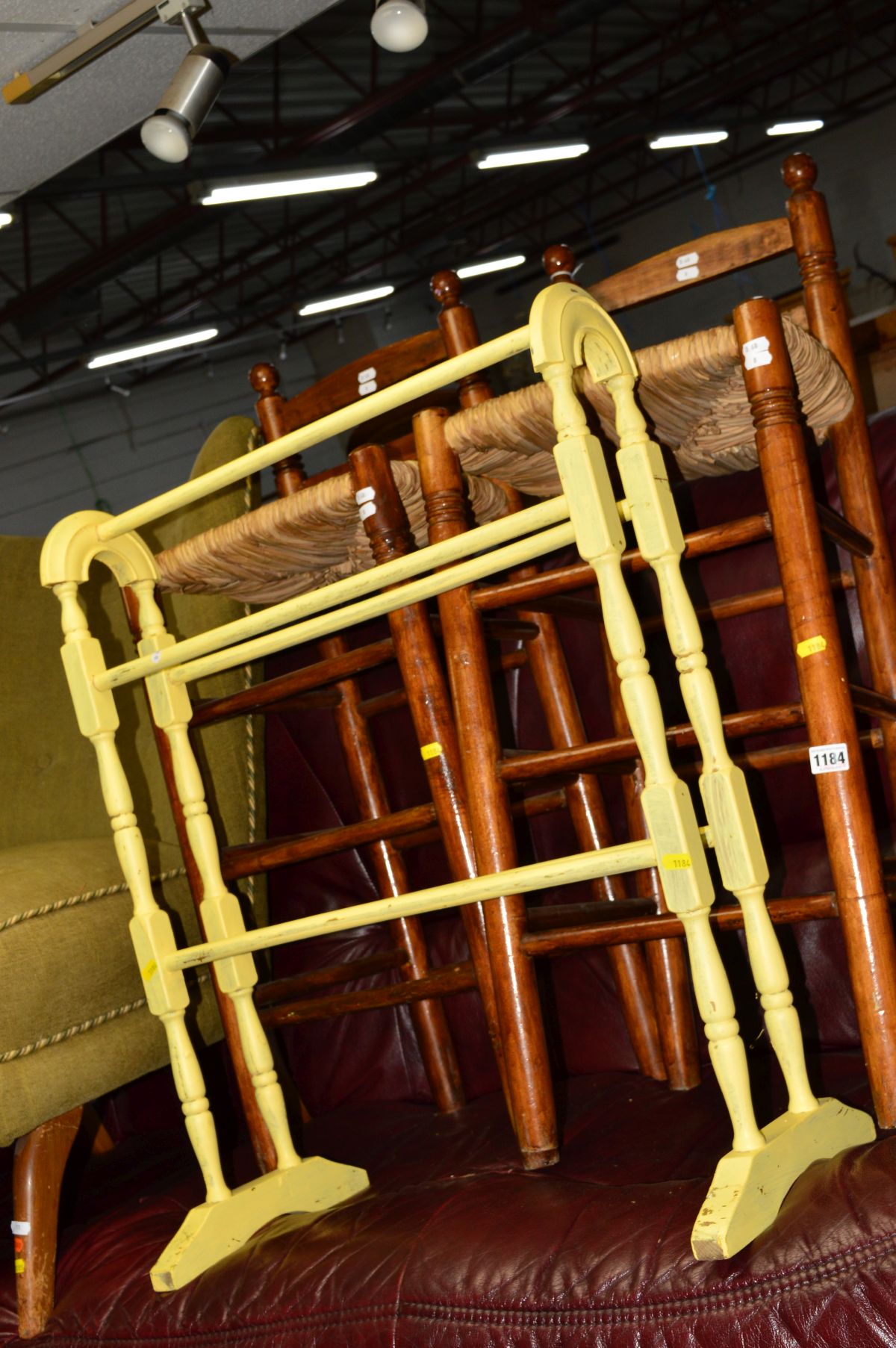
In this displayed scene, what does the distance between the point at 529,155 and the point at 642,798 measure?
860cm

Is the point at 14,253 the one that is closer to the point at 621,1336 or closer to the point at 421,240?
the point at 421,240

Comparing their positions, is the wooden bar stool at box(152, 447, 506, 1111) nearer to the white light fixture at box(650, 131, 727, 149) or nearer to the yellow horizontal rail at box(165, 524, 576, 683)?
the yellow horizontal rail at box(165, 524, 576, 683)

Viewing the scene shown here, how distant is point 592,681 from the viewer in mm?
1528

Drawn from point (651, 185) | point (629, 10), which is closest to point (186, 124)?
point (629, 10)

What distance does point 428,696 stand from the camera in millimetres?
1209

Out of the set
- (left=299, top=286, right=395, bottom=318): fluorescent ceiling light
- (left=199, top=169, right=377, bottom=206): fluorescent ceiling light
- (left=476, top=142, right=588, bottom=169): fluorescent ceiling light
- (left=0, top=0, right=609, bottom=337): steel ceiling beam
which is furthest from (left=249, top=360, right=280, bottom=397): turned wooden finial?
(left=299, top=286, right=395, bottom=318): fluorescent ceiling light

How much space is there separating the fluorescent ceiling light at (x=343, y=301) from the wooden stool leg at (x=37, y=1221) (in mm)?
9682

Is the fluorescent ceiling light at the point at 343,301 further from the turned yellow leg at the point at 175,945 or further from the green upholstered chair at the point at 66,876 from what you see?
the turned yellow leg at the point at 175,945

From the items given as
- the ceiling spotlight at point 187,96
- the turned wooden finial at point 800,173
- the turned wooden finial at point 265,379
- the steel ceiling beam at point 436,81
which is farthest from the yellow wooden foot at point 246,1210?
the steel ceiling beam at point 436,81

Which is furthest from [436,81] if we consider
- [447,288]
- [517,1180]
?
[517,1180]

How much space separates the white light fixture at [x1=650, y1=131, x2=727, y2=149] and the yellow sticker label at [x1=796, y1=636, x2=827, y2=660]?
933cm

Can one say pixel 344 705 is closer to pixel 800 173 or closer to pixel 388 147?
pixel 800 173

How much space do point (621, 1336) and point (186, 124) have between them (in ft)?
10.2

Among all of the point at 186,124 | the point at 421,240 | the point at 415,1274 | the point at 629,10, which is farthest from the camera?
the point at 421,240
